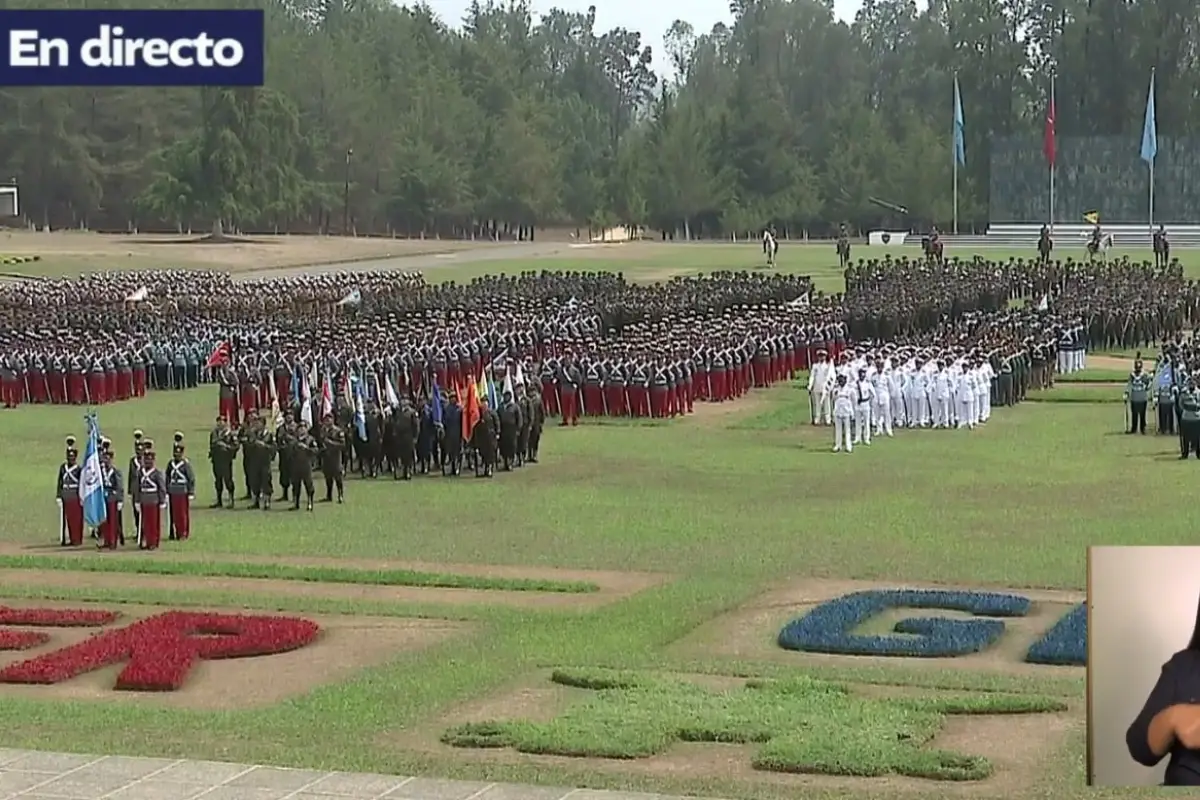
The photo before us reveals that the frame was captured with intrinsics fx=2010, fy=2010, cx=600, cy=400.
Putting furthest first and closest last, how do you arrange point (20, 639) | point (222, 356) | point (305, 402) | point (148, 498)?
point (222, 356), point (305, 402), point (148, 498), point (20, 639)

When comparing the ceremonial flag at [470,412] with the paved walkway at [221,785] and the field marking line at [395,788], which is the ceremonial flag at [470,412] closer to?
the paved walkway at [221,785]

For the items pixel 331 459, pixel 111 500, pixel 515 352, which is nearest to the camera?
pixel 111 500

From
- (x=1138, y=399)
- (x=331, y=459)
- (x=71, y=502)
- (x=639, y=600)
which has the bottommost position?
(x=639, y=600)

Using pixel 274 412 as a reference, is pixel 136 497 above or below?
below

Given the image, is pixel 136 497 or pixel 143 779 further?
pixel 136 497

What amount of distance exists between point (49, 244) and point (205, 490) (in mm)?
57256

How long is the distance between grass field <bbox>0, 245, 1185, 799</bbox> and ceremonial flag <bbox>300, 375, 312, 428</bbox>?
925mm

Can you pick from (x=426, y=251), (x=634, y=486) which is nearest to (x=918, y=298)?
(x=634, y=486)

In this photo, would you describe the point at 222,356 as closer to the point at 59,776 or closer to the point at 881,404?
the point at 881,404

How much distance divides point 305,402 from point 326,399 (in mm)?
375

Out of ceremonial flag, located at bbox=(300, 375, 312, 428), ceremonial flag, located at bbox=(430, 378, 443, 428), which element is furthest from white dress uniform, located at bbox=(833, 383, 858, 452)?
ceremonial flag, located at bbox=(300, 375, 312, 428)

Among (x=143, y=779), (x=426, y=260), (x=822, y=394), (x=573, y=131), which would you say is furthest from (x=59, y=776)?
(x=573, y=131)

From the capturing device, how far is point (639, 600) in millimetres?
15703

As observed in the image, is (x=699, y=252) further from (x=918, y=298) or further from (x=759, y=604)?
(x=759, y=604)
